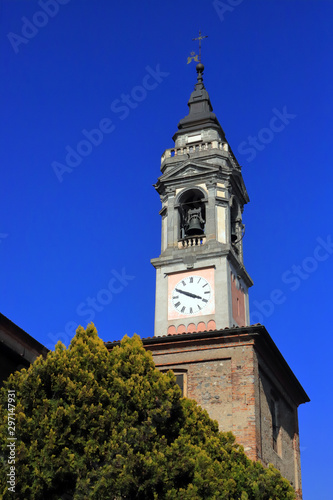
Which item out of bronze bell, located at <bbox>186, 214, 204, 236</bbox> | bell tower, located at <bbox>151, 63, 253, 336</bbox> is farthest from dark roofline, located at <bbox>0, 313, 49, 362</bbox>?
bronze bell, located at <bbox>186, 214, 204, 236</bbox>

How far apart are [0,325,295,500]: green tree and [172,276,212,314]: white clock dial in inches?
405

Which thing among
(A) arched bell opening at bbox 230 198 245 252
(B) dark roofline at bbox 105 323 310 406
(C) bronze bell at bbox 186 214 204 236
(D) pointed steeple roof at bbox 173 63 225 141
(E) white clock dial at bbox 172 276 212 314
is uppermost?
(D) pointed steeple roof at bbox 173 63 225 141

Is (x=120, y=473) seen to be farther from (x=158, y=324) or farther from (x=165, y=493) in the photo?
(x=158, y=324)

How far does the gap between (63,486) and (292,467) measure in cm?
1376

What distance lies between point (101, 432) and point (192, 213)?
1546 centimetres

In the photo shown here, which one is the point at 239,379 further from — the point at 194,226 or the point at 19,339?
the point at 19,339

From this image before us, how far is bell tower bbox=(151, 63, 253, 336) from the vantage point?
1017 inches

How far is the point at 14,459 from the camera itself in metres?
13.0

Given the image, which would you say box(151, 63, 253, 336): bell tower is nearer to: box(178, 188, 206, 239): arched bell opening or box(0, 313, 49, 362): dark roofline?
box(178, 188, 206, 239): arched bell opening

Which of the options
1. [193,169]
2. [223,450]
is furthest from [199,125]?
[223,450]

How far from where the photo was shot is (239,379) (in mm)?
21672

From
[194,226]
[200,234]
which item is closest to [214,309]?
[200,234]

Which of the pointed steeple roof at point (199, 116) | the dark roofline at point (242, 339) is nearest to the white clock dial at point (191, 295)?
the dark roofline at point (242, 339)

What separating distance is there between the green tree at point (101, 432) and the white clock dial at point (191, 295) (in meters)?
10.3
